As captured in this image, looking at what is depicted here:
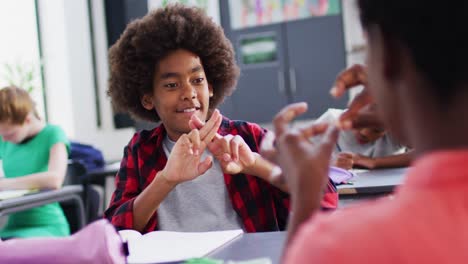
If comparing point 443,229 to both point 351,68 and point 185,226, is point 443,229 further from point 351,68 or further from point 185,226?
point 185,226

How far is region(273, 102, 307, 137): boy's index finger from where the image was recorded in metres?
0.67

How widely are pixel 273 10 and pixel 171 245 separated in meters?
5.22

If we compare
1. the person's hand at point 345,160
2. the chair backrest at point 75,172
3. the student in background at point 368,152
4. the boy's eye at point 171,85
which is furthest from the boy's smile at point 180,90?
the chair backrest at point 75,172

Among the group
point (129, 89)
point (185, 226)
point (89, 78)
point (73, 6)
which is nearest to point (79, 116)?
point (89, 78)

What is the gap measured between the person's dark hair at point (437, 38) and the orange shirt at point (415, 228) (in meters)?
0.06

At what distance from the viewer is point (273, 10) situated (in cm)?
623

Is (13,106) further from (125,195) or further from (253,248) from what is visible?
(253,248)

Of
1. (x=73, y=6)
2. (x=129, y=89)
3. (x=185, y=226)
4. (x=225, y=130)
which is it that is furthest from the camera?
(x=73, y=6)

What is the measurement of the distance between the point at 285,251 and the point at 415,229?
204 mm

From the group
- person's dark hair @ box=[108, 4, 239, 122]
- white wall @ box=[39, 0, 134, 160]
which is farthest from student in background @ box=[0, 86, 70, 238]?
white wall @ box=[39, 0, 134, 160]

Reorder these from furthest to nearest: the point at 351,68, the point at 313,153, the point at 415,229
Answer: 1. the point at 351,68
2. the point at 313,153
3. the point at 415,229

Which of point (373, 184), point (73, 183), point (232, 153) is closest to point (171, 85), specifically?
point (232, 153)

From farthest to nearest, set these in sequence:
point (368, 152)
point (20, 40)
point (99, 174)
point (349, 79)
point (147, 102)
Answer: point (20, 40), point (99, 174), point (368, 152), point (147, 102), point (349, 79)

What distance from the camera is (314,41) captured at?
598 centimetres
